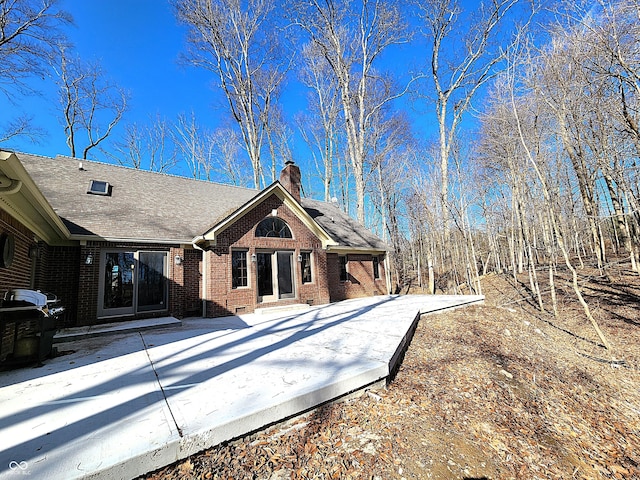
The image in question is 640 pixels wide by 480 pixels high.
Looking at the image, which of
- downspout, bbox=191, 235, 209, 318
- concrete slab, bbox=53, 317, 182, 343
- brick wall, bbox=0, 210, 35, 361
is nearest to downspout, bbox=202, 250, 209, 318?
downspout, bbox=191, 235, 209, 318

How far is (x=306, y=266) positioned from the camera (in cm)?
1135

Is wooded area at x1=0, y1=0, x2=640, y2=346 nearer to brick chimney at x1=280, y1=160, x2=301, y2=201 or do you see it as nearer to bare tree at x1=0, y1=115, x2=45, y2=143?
bare tree at x1=0, y1=115, x2=45, y2=143

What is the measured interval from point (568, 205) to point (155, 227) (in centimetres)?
2177

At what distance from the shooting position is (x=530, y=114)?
31.0 feet

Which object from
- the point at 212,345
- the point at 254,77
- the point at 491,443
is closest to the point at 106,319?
the point at 212,345

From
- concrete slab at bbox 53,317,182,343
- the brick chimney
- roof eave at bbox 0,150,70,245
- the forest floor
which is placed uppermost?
the brick chimney

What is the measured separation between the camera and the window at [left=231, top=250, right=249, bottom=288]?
9.48 meters

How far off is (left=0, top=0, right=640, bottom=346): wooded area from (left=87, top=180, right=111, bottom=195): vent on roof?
5721mm

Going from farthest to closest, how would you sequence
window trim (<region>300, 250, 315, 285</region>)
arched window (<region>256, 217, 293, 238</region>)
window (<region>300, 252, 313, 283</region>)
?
1. window (<region>300, 252, 313, 283</region>)
2. window trim (<region>300, 250, 315, 285</region>)
3. arched window (<region>256, 217, 293, 238</region>)

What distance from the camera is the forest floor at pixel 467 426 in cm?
235

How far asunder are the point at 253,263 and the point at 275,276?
1.09m

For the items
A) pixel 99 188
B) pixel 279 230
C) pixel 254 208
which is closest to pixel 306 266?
pixel 279 230

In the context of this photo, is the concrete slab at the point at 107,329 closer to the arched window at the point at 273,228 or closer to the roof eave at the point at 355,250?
the arched window at the point at 273,228

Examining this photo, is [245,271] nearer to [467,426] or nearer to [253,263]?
[253,263]
